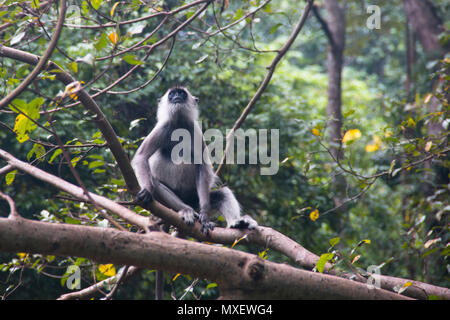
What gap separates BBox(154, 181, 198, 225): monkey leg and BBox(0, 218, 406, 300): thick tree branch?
1822mm

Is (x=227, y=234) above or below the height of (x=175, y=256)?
above

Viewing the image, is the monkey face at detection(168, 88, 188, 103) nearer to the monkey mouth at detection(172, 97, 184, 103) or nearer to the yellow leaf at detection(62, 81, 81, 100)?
the monkey mouth at detection(172, 97, 184, 103)

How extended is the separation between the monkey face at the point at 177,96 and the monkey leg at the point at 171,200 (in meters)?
1.08

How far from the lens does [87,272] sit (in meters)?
5.17

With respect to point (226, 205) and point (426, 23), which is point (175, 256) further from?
point (426, 23)

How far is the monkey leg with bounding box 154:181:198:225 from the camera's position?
14.1 feet

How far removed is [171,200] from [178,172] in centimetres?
58

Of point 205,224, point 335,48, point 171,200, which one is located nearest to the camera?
point 205,224

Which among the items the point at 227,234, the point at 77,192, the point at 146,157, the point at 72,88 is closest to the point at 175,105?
the point at 146,157

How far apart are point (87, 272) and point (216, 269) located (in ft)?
10.8

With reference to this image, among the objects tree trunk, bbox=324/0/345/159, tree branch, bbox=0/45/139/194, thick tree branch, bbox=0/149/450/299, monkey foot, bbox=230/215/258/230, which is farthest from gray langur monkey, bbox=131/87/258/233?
tree trunk, bbox=324/0/345/159

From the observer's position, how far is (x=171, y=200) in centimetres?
460
